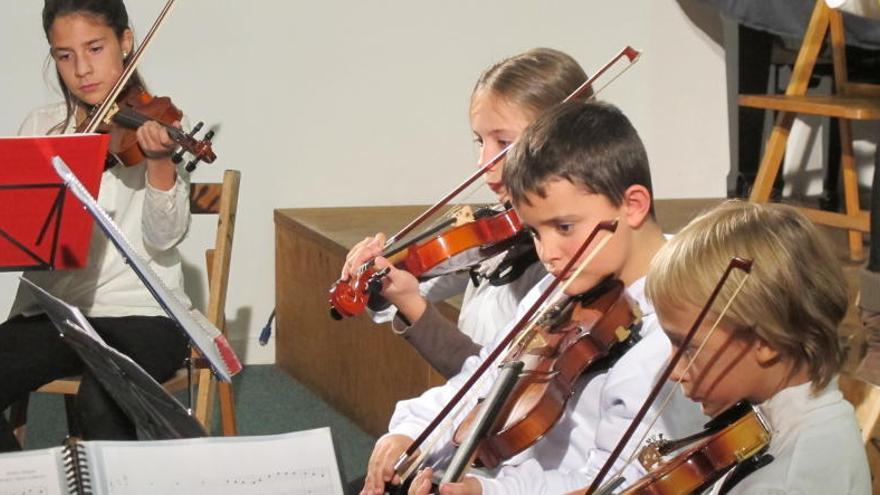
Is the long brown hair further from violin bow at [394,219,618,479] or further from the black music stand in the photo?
violin bow at [394,219,618,479]

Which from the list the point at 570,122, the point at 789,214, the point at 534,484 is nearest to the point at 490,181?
the point at 570,122

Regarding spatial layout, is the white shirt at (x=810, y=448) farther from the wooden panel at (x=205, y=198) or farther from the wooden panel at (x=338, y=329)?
the wooden panel at (x=205, y=198)

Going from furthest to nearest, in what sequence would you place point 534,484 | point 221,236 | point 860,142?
point 860,142 → point 221,236 → point 534,484

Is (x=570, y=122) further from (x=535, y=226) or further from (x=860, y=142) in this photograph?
(x=860, y=142)

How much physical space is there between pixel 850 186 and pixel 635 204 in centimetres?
177

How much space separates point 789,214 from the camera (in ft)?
4.36

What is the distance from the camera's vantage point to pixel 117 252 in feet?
8.15

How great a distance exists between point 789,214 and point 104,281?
1.50m

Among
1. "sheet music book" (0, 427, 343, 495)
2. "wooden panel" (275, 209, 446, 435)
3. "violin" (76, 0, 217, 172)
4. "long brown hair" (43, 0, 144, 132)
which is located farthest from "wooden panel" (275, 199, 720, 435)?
"sheet music book" (0, 427, 343, 495)

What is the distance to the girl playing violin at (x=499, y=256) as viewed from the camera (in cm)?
192

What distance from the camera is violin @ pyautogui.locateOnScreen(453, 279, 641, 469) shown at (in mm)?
1509

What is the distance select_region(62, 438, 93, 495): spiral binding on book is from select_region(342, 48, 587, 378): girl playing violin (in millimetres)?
651

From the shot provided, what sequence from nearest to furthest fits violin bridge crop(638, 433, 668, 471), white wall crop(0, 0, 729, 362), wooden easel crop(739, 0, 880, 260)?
1. violin bridge crop(638, 433, 668, 471)
2. wooden easel crop(739, 0, 880, 260)
3. white wall crop(0, 0, 729, 362)

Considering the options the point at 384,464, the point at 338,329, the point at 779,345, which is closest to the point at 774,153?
the point at 338,329
